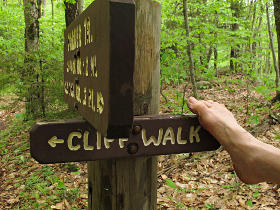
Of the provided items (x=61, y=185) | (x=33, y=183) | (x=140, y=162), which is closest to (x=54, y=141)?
(x=140, y=162)

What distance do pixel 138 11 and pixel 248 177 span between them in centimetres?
108

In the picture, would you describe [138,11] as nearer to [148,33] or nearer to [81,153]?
[148,33]

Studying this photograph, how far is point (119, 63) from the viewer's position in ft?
2.62

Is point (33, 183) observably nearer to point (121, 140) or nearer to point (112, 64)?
point (121, 140)

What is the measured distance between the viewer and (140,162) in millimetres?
1448

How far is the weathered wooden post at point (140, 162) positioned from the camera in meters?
1.41

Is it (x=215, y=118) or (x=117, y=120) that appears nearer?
(x=117, y=120)

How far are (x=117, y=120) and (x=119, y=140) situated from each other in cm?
47

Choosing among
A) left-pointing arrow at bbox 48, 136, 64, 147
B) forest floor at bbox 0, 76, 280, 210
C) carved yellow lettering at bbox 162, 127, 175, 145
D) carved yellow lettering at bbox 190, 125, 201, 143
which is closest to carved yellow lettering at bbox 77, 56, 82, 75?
left-pointing arrow at bbox 48, 136, 64, 147

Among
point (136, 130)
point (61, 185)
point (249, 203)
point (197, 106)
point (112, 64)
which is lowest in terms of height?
point (61, 185)

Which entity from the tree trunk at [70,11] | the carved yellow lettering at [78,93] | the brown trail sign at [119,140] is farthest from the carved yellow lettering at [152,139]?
the tree trunk at [70,11]

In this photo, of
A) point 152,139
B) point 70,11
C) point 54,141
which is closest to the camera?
point 54,141

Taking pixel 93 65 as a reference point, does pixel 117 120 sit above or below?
below

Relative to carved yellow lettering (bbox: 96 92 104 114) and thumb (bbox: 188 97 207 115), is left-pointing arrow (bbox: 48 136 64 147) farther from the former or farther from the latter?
thumb (bbox: 188 97 207 115)
